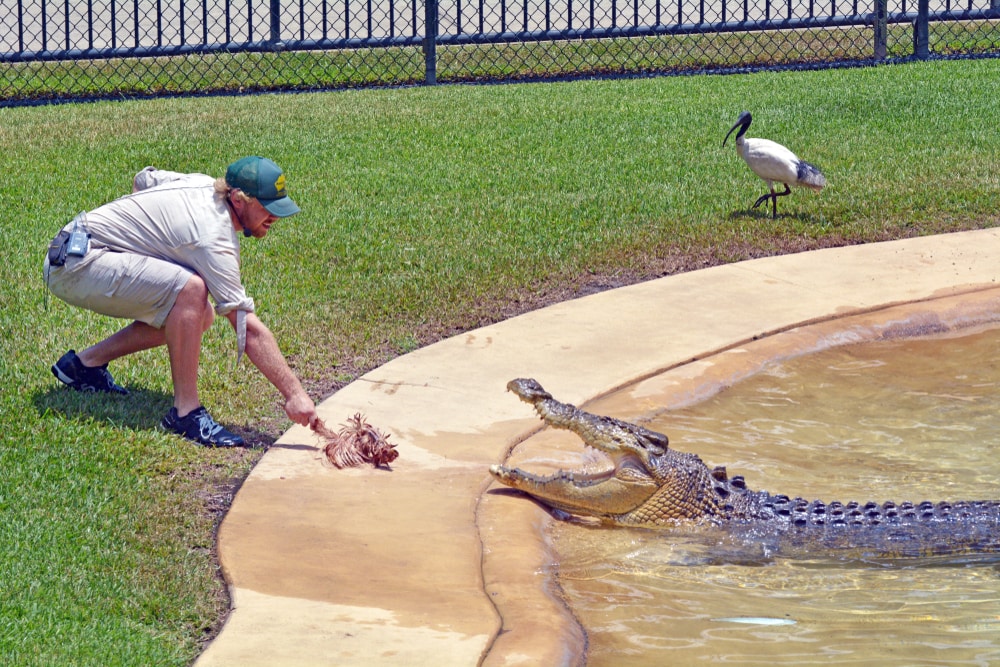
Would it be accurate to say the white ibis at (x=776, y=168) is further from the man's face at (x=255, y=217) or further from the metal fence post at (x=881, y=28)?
the metal fence post at (x=881, y=28)

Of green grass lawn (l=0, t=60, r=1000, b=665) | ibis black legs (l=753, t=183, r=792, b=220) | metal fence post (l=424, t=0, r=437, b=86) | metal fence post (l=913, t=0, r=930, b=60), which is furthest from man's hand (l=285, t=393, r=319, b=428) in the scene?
metal fence post (l=913, t=0, r=930, b=60)

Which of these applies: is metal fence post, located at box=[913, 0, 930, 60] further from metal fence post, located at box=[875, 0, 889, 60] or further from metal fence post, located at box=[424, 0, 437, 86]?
metal fence post, located at box=[424, 0, 437, 86]

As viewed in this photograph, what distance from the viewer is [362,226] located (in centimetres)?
852

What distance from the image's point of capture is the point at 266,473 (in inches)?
201

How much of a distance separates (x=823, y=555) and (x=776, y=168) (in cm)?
414

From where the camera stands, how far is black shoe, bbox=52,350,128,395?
18.9ft

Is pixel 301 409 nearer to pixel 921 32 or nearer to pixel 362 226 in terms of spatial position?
pixel 362 226

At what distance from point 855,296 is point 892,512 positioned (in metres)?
2.69

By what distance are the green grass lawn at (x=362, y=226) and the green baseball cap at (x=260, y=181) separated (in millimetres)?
1021

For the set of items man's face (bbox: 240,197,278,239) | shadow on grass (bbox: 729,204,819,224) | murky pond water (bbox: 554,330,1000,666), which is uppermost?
man's face (bbox: 240,197,278,239)

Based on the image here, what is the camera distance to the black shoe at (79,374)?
5.77 metres

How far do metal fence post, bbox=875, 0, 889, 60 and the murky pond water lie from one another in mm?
7996

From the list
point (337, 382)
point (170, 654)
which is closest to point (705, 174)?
point (337, 382)

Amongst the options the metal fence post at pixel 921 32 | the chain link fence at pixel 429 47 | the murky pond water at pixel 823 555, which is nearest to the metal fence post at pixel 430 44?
the chain link fence at pixel 429 47
